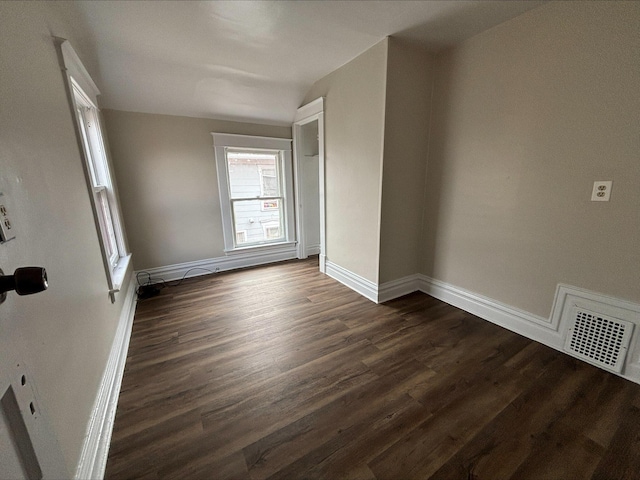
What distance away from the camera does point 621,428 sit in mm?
1319

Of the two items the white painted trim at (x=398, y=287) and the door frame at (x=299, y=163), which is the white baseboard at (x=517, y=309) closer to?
the white painted trim at (x=398, y=287)

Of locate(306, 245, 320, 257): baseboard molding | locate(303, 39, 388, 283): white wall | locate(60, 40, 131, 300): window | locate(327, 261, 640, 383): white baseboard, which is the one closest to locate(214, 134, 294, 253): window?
locate(306, 245, 320, 257): baseboard molding

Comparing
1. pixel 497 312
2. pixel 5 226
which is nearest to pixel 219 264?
pixel 5 226

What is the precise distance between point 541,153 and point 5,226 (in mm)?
2855

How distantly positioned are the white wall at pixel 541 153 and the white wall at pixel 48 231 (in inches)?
110

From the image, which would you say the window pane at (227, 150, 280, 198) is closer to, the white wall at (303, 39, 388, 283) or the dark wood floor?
the white wall at (303, 39, 388, 283)

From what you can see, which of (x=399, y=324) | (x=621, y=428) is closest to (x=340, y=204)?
(x=399, y=324)

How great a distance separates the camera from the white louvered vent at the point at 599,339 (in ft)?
5.31

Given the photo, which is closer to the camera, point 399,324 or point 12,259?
point 12,259

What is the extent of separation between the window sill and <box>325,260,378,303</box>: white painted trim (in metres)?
0.93

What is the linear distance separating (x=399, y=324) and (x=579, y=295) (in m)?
1.27

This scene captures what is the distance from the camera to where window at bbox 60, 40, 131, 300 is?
172cm

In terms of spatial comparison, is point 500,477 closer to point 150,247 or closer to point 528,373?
point 528,373

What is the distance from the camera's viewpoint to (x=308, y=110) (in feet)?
10.7
